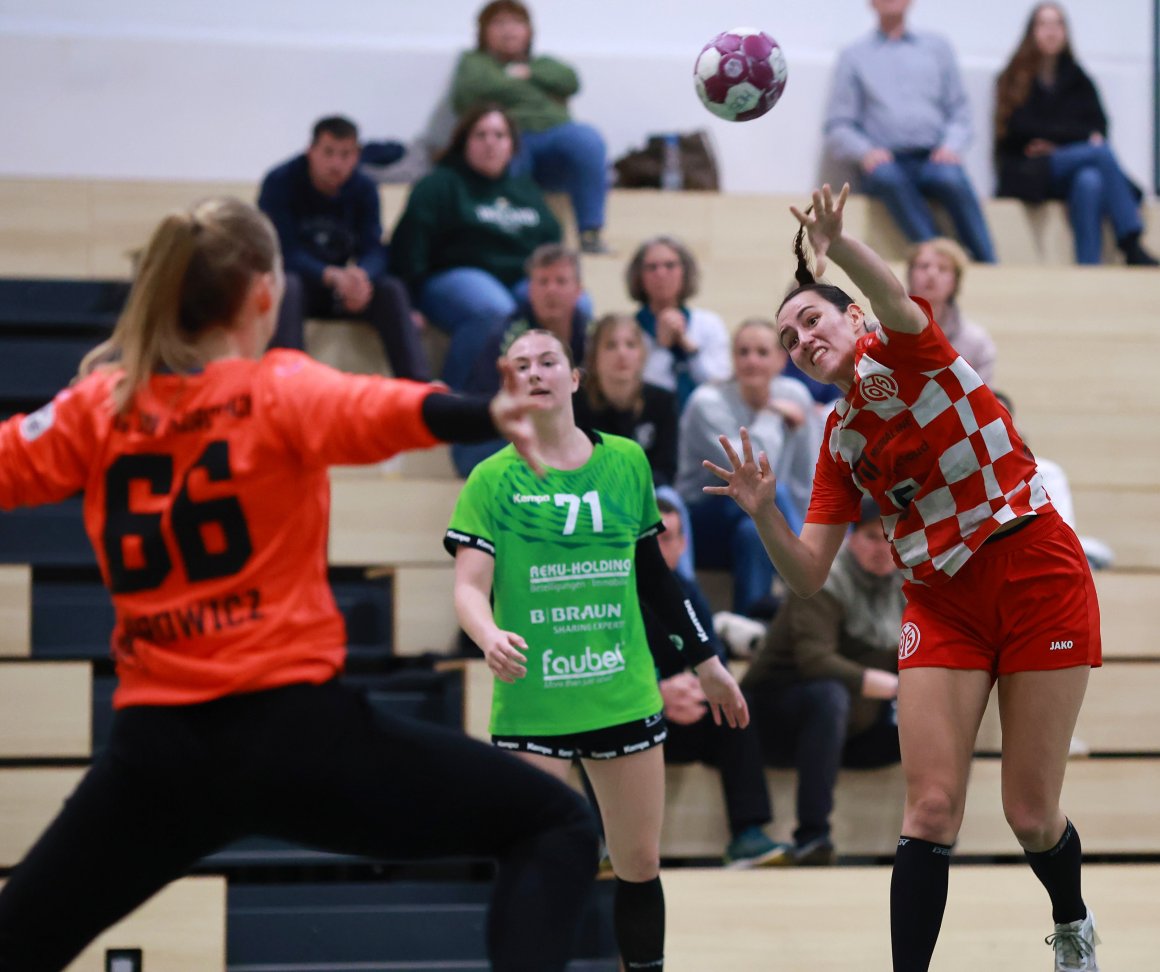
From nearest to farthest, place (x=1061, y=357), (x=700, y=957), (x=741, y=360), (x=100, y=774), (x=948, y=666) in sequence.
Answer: (x=100, y=774) < (x=948, y=666) < (x=700, y=957) < (x=741, y=360) < (x=1061, y=357)

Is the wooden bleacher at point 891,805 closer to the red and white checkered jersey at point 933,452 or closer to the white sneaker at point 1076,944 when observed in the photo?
the white sneaker at point 1076,944

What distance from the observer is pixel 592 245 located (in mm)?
8039

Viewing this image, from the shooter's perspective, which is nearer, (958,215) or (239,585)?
(239,585)

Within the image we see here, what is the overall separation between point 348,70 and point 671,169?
1.91 metres

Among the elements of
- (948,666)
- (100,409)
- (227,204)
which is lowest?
(948,666)

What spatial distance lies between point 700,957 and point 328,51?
5949 millimetres

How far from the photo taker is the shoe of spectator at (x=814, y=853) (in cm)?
530

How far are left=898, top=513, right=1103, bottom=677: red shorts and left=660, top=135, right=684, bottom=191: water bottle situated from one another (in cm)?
535

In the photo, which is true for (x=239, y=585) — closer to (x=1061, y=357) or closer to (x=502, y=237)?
(x=502, y=237)

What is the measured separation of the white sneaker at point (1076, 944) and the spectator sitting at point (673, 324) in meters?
3.34

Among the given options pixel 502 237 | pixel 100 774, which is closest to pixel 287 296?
pixel 502 237

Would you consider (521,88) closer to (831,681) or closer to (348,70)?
(348,70)

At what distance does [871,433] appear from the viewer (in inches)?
142

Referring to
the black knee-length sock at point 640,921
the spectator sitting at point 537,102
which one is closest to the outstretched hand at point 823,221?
the black knee-length sock at point 640,921
